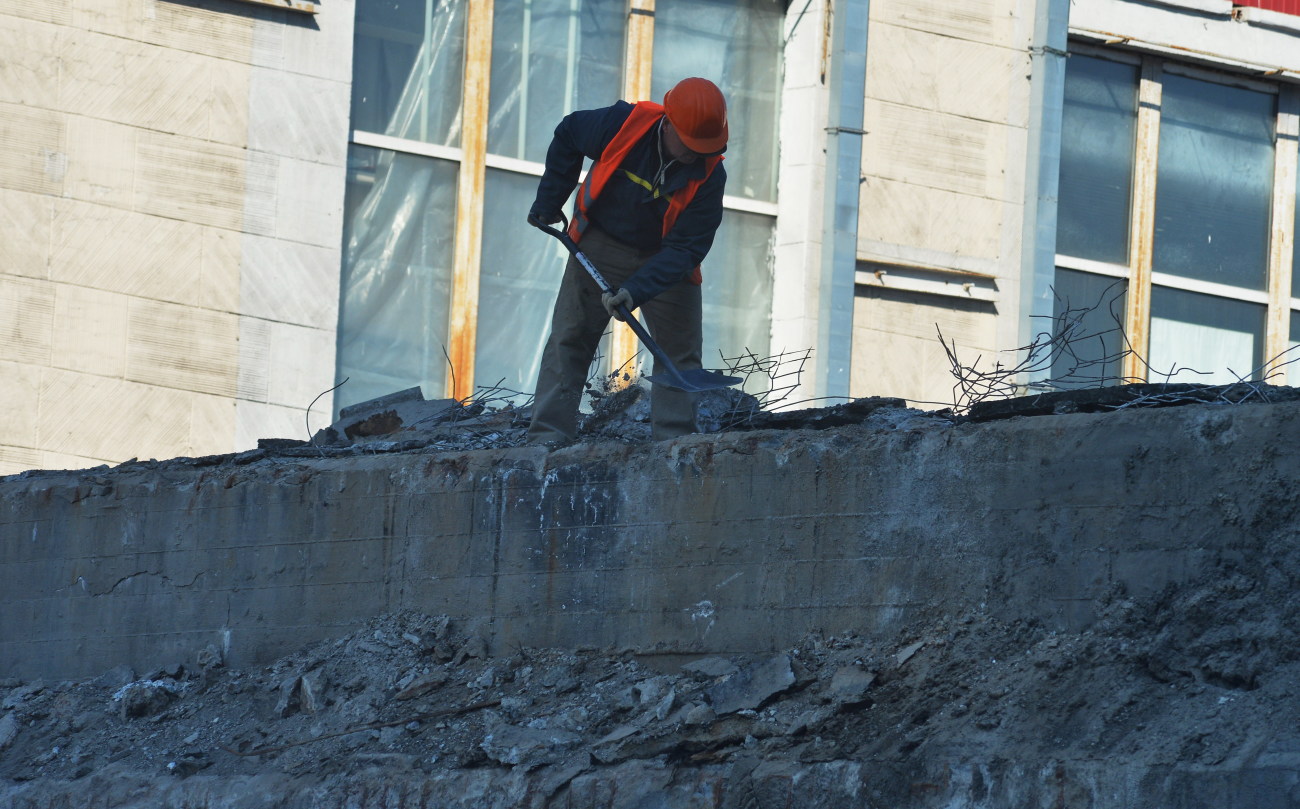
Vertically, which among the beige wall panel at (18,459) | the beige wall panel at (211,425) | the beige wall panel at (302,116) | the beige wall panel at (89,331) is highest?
the beige wall panel at (302,116)

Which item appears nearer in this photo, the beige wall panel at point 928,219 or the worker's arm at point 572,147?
the worker's arm at point 572,147

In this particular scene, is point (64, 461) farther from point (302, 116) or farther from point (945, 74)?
point (945, 74)

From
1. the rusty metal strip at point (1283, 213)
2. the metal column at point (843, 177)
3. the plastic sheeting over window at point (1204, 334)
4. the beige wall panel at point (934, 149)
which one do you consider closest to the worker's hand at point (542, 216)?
the metal column at point (843, 177)

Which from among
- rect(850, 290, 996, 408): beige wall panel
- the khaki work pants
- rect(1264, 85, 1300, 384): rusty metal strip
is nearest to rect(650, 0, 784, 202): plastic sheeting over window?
rect(850, 290, 996, 408): beige wall panel

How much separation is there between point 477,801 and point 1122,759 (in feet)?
6.81

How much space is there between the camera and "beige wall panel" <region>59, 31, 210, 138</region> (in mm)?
11055

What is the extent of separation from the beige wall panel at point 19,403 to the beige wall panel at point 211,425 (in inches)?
37.4

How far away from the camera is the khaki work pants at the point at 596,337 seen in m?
6.92

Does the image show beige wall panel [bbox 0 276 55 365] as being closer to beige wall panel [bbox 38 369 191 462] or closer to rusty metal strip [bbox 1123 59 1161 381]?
beige wall panel [bbox 38 369 191 462]

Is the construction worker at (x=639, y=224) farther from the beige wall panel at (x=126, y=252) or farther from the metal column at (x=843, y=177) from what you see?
the metal column at (x=843, y=177)

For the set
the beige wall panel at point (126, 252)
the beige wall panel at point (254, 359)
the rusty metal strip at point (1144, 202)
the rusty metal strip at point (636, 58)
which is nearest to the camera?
the beige wall panel at point (126, 252)

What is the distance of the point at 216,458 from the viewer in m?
7.43

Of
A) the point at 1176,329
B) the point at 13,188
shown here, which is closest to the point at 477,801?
the point at 13,188

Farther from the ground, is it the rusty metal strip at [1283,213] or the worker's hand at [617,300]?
the rusty metal strip at [1283,213]
